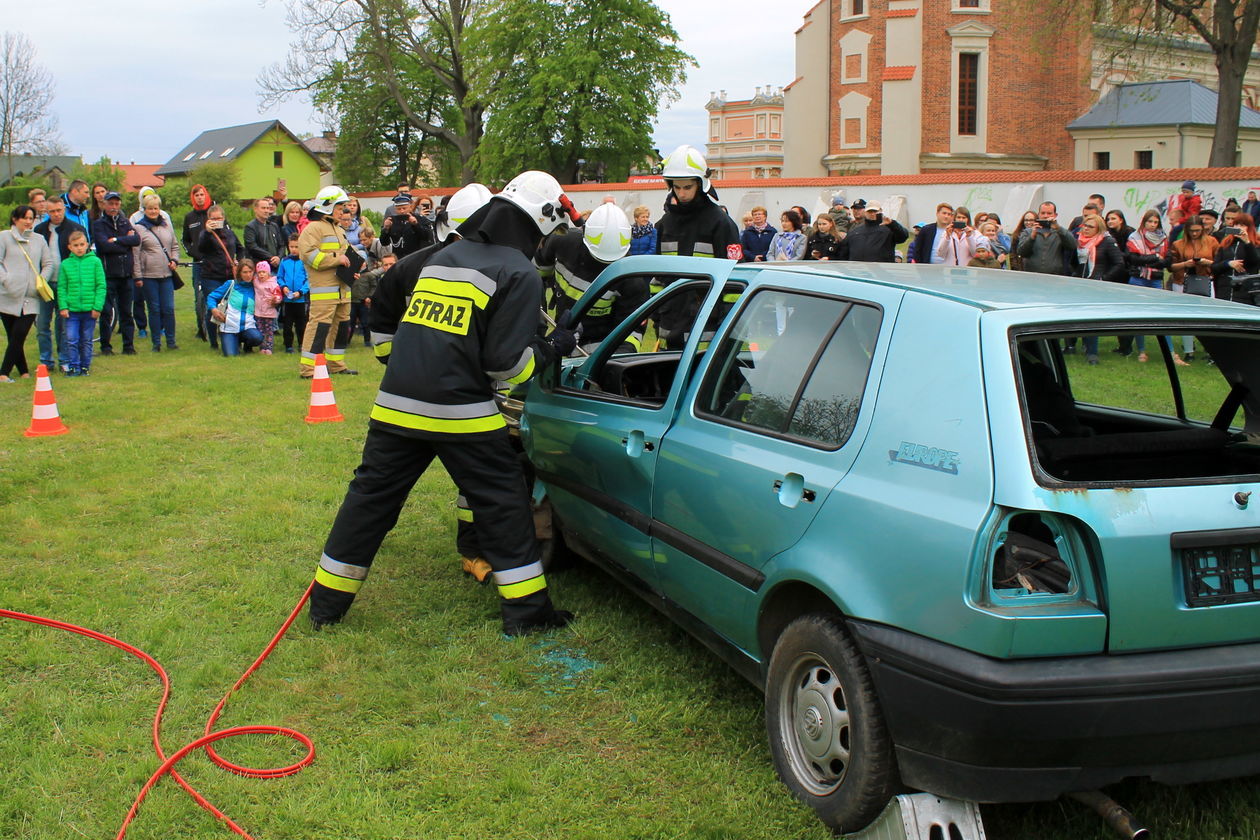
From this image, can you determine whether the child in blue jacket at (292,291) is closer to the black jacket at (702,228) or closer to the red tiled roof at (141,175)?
the black jacket at (702,228)

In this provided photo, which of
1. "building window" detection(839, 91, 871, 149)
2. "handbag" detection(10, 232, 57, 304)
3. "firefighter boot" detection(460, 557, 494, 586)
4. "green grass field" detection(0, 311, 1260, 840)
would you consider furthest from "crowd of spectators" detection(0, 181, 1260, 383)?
"building window" detection(839, 91, 871, 149)

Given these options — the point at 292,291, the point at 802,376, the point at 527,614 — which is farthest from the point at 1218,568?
Answer: the point at 292,291

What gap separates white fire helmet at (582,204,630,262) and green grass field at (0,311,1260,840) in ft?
6.28

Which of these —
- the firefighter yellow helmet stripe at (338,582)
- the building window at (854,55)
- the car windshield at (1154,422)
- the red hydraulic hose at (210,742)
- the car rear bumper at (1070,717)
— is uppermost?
the building window at (854,55)

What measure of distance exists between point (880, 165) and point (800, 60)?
8114 mm

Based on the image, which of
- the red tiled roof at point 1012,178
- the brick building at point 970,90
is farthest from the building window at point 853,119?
the red tiled roof at point 1012,178

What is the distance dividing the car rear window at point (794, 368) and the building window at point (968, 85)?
43.3 m

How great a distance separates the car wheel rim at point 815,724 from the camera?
123 inches

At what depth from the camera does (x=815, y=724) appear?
3201 mm

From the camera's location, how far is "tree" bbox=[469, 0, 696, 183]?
4716 cm

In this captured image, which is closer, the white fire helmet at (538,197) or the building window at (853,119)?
the white fire helmet at (538,197)

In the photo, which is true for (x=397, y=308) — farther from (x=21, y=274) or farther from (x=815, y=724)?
(x=21, y=274)

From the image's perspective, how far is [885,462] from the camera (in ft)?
9.75

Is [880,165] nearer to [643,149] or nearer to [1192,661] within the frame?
[643,149]
